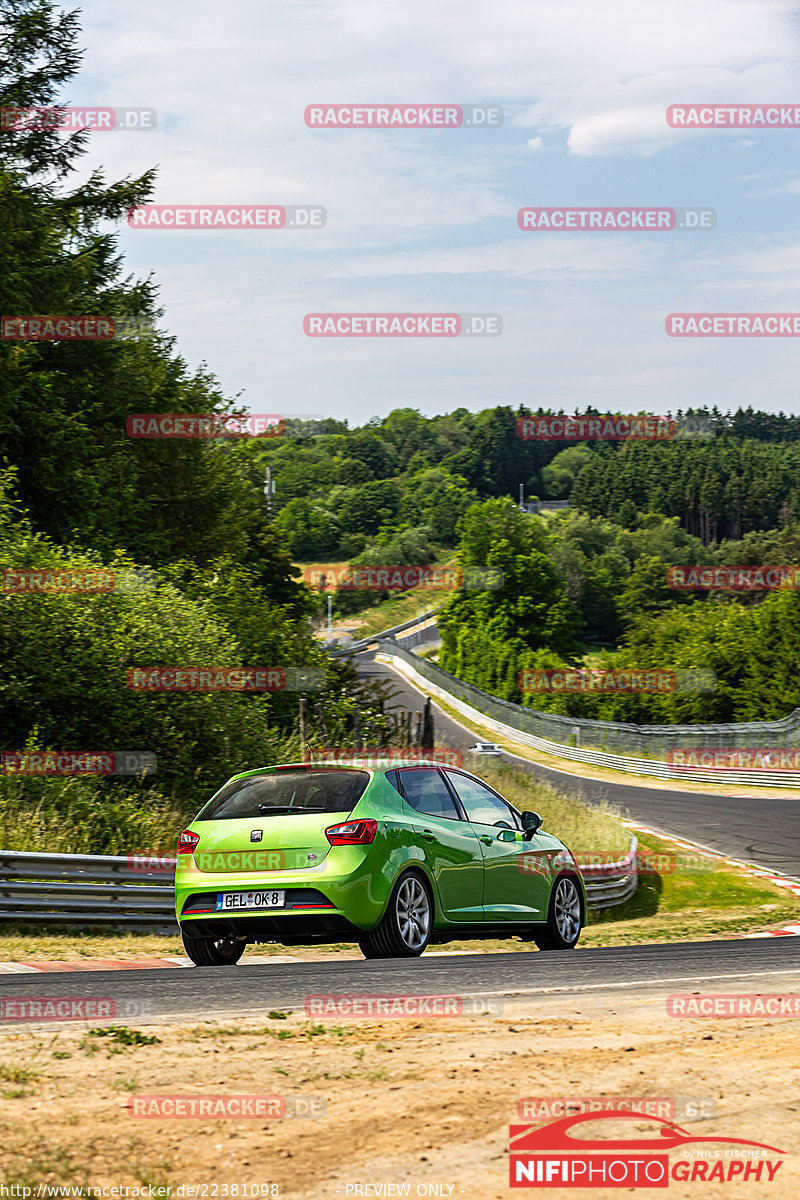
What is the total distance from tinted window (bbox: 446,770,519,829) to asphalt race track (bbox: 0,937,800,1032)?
3.75 ft

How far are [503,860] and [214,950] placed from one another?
2.46 meters

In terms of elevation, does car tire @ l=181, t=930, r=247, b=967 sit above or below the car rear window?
below

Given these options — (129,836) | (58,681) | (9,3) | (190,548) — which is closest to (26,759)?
(58,681)

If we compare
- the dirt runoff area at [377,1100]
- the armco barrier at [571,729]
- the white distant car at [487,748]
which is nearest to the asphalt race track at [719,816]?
the armco barrier at [571,729]

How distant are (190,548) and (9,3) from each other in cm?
1471

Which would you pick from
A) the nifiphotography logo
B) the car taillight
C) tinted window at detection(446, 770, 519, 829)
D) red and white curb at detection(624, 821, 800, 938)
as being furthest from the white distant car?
the nifiphotography logo

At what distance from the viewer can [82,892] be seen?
13.0 metres

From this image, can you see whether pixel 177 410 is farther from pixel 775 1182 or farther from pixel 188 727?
pixel 775 1182

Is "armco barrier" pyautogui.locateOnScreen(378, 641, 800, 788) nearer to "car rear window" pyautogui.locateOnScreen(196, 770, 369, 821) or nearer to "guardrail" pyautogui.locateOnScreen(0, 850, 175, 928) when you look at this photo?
"guardrail" pyautogui.locateOnScreen(0, 850, 175, 928)

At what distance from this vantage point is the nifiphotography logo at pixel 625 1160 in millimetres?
4496

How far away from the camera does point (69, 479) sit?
89.5 ft

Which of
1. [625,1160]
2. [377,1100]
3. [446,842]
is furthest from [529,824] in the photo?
[625,1160]

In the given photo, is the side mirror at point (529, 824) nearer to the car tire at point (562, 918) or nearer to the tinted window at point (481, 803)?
the tinted window at point (481, 803)

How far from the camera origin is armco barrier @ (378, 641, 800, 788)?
151 ft
